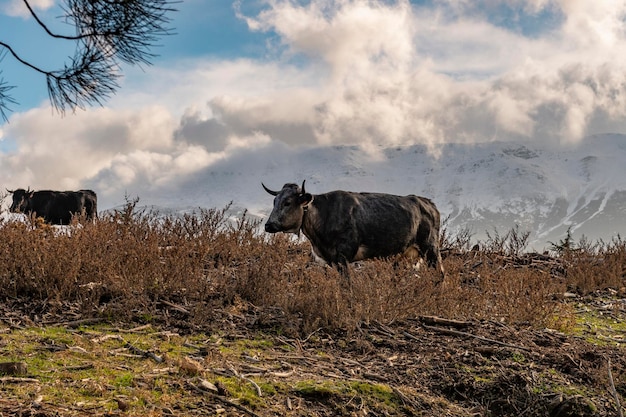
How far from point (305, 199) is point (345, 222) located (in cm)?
76

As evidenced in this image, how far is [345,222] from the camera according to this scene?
415 inches

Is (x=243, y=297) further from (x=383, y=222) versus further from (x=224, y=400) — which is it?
(x=383, y=222)

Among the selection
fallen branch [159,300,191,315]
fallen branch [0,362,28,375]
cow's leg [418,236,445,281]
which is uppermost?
cow's leg [418,236,445,281]

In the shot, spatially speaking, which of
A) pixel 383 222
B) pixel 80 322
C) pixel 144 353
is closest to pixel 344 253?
pixel 383 222

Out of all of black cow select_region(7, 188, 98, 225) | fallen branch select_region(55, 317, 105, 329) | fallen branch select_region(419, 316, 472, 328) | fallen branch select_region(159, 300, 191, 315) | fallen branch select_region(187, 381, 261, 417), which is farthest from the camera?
black cow select_region(7, 188, 98, 225)

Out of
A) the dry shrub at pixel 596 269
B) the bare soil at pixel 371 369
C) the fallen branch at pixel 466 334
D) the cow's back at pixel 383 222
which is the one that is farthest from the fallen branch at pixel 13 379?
the dry shrub at pixel 596 269

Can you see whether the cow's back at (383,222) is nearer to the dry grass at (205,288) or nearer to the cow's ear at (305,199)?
the cow's ear at (305,199)

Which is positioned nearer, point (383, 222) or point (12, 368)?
point (12, 368)

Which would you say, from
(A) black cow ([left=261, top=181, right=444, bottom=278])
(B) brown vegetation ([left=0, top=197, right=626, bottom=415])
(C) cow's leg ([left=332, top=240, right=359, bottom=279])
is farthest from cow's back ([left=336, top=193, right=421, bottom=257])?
(B) brown vegetation ([left=0, top=197, right=626, bottom=415])

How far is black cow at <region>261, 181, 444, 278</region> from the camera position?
10.5 m

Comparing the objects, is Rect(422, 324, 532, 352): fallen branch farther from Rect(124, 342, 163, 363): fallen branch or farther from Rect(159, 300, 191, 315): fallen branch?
Rect(124, 342, 163, 363): fallen branch

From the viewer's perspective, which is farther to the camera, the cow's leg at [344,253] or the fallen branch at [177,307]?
the cow's leg at [344,253]

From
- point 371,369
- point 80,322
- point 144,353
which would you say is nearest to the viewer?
point 144,353

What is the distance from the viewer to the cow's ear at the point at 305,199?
10.4m
